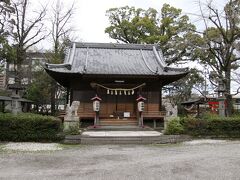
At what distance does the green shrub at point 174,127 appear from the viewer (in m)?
14.3

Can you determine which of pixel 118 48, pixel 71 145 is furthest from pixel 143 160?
pixel 118 48

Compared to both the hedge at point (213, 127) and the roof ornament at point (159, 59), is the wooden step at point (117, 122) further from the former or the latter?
the hedge at point (213, 127)

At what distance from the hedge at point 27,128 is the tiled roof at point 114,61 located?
5827 mm

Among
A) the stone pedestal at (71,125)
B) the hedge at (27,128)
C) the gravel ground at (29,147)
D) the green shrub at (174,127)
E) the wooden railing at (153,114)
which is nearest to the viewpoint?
the gravel ground at (29,147)

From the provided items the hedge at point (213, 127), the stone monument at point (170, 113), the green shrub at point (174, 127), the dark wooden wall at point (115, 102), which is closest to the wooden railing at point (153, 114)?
the dark wooden wall at point (115, 102)

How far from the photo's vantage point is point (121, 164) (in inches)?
325

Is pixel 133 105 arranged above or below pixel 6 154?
above

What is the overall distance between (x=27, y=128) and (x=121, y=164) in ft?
21.5

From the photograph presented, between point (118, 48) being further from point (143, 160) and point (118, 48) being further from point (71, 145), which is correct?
point (143, 160)

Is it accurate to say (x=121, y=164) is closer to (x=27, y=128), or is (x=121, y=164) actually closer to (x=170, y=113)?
(x=27, y=128)

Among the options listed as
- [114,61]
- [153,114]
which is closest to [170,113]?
[153,114]

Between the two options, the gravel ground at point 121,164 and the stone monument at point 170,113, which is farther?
the stone monument at point 170,113

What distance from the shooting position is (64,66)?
19703mm

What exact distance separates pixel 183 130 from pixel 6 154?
861 centimetres
